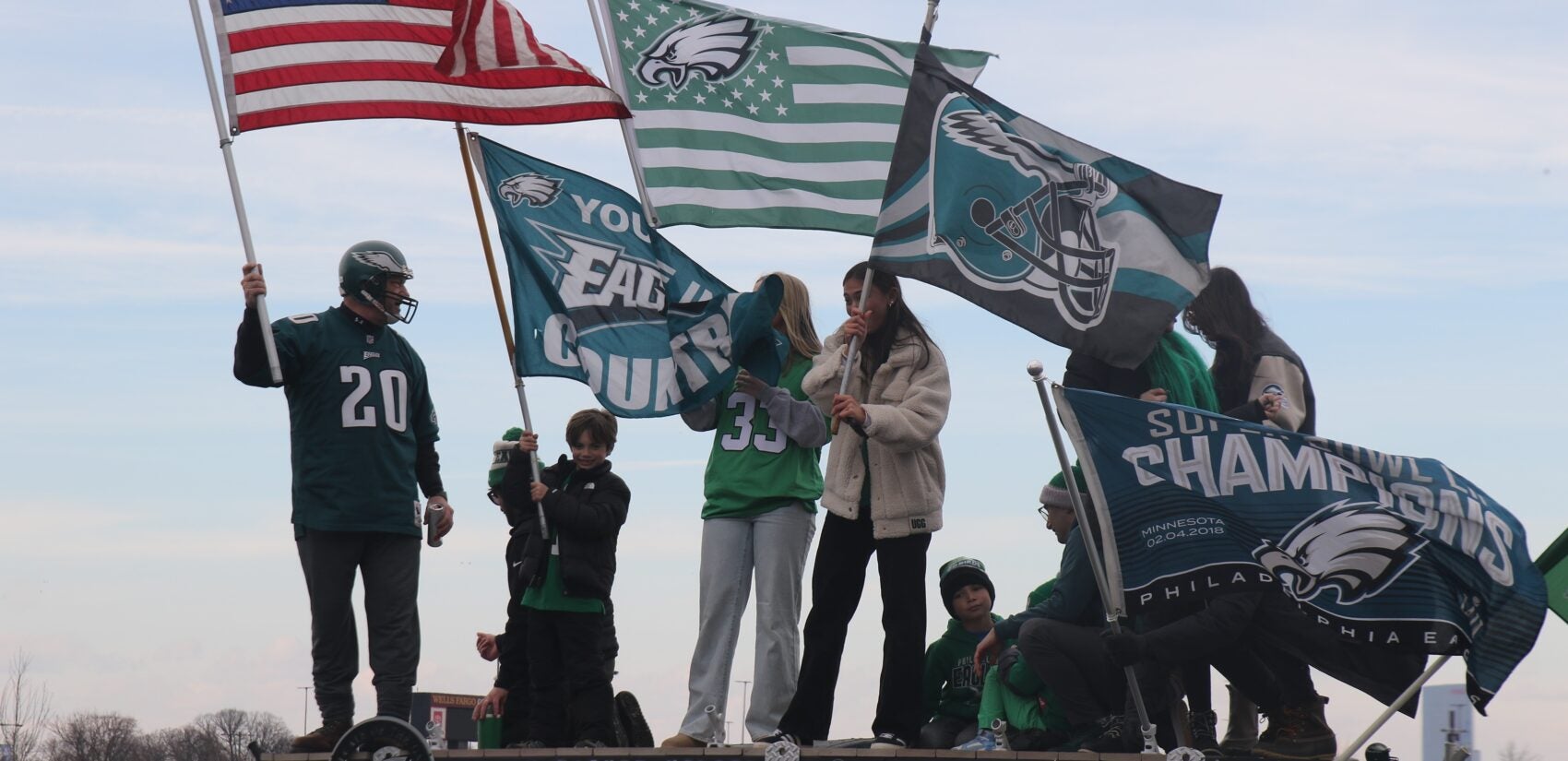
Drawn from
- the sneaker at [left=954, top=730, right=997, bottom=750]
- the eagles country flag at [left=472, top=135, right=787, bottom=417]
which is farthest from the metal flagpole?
the sneaker at [left=954, top=730, right=997, bottom=750]

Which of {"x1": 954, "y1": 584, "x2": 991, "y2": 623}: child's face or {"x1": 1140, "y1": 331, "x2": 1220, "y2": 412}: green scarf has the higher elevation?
{"x1": 1140, "y1": 331, "x2": 1220, "y2": 412}: green scarf

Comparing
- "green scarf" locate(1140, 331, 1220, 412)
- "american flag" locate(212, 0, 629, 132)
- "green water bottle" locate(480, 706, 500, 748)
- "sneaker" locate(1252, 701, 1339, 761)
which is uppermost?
"american flag" locate(212, 0, 629, 132)

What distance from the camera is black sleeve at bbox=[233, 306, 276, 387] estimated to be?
7750mm

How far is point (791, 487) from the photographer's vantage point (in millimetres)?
8539

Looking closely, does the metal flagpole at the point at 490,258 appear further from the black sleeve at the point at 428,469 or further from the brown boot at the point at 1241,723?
the brown boot at the point at 1241,723

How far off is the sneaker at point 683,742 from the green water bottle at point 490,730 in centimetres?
170

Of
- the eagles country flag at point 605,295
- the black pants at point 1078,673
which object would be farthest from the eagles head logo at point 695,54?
the black pants at point 1078,673

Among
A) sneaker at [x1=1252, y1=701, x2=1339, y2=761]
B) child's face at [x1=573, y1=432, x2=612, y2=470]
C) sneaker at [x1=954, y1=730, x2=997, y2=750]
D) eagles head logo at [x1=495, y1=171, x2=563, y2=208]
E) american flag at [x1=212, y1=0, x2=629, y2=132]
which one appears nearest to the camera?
sneaker at [x1=1252, y1=701, x2=1339, y2=761]

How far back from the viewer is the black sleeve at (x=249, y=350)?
775 cm

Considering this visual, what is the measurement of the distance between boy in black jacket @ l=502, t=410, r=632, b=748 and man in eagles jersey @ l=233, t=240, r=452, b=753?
1015 millimetres

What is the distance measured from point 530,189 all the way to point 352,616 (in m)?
2.99

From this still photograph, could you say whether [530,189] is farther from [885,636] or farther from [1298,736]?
[1298,736]

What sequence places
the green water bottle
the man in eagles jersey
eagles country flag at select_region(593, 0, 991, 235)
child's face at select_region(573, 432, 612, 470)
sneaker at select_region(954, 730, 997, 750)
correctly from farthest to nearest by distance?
eagles country flag at select_region(593, 0, 991, 235) < the green water bottle < child's face at select_region(573, 432, 612, 470) < sneaker at select_region(954, 730, 997, 750) < the man in eagles jersey

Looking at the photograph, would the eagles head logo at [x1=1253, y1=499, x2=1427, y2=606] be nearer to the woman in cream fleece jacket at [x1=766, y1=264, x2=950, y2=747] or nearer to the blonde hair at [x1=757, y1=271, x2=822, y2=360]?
the woman in cream fleece jacket at [x1=766, y1=264, x2=950, y2=747]
